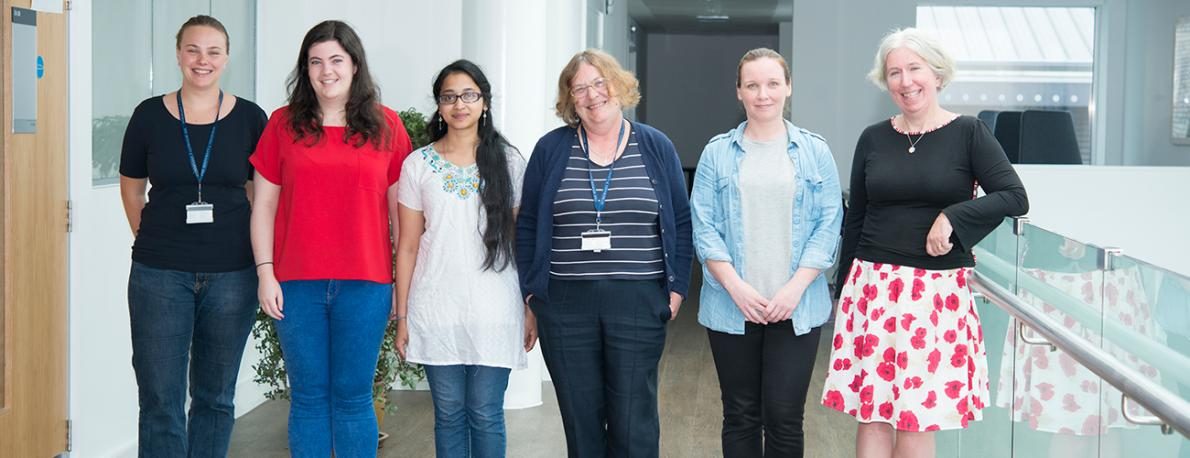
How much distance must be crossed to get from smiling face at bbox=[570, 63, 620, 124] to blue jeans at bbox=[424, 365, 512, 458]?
0.73m

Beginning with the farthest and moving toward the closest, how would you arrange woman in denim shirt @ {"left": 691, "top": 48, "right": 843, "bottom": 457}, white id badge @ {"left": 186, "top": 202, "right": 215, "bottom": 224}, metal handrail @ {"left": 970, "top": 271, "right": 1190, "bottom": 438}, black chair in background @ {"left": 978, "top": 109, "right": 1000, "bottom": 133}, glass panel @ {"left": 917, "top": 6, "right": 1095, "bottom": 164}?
glass panel @ {"left": 917, "top": 6, "right": 1095, "bottom": 164}, black chair in background @ {"left": 978, "top": 109, "right": 1000, "bottom": 133}, white id badge @ {"left": 186, "top": 202, "right": 215, "bottom": 224}, woman in denim shirt @ {"left": 691, "top": 48, "right": 843, "bottom": 457}, metal handrail @ {"left": 970, "top": 271, "right": 1190, "bottom": 438}

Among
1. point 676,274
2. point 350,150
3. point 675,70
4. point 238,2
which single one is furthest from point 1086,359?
point 675,70

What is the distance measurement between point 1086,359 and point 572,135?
1384 mm

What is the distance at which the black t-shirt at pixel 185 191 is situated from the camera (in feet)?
10.3

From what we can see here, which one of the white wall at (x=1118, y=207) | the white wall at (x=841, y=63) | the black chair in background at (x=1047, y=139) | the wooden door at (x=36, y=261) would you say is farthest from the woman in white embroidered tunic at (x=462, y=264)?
the white wall at (x=841, y=63)

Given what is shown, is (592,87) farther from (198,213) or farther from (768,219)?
(198,213)

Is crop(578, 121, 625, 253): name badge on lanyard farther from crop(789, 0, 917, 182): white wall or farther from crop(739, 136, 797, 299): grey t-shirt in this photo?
crop(789, 0, 917, 182): white wall

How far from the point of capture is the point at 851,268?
3.10 meters

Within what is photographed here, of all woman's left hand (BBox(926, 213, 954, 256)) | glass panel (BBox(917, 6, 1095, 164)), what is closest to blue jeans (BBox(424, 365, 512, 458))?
woman's left hand (BBox(926, 213, 954, 256))

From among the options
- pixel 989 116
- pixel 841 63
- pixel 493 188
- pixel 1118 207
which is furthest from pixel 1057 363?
pixel 841 63

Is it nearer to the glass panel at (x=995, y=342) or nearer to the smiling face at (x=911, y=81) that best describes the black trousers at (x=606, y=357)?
the smiling face at (x=911, y=81)

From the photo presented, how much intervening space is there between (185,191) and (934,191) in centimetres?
199

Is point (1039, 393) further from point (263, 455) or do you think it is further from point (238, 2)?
point (238, 2)

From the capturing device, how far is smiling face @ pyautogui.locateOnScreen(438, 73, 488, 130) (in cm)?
304
